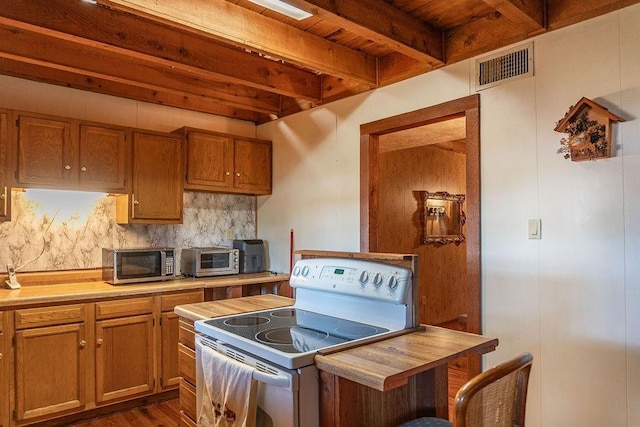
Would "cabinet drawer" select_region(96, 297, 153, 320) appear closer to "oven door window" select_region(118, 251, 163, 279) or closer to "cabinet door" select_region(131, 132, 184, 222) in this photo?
"oven door window" select_region(118, 251, 163, 279)

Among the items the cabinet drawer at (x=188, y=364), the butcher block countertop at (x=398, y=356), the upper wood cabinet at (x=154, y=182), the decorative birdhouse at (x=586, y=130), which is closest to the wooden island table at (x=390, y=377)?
the butcher block countertop at (x=398, y=356)

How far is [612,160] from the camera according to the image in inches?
81.4

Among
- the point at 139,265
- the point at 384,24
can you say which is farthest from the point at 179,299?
the point at 384,24

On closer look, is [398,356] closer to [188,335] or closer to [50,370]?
[188,335]

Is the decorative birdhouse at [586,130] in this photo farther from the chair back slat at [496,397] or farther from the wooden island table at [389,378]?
the chair back slat at [496,397]

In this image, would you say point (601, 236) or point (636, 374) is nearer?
point (636, 374)

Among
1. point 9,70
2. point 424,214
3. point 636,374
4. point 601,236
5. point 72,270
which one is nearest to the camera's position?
point 636,374

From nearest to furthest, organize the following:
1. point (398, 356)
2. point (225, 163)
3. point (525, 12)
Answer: point (398, 356) → point (525, 12) → point (225, 163)

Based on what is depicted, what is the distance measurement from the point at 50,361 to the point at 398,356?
2468mm

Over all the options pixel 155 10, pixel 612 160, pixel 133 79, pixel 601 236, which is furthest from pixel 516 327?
pixel 133 79

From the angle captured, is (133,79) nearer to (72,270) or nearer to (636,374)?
(72,270)

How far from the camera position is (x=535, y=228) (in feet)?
7.66

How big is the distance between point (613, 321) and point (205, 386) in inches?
75.4

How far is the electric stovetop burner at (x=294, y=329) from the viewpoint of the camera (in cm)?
158
